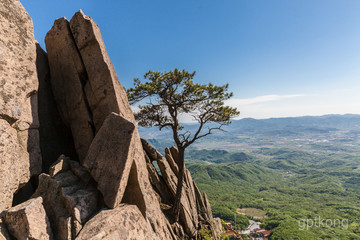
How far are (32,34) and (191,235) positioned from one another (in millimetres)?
18389

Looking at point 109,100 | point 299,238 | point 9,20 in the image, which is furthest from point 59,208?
point 299,238

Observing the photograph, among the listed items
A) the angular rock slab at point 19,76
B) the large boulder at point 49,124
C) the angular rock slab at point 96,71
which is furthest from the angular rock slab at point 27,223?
the angular rock slab at point 96,71

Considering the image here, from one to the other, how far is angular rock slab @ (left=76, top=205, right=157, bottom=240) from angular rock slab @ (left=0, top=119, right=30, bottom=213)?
3455 millimetres

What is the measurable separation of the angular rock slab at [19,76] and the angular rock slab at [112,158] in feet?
11.3

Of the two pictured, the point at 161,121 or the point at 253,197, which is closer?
the point at 161,121

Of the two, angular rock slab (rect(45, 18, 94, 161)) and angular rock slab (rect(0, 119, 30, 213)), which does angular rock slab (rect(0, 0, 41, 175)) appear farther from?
A: angular rock slab (rect(45, 18, 94, 161))

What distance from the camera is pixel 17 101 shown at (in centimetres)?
855

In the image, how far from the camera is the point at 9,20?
28.6 feet

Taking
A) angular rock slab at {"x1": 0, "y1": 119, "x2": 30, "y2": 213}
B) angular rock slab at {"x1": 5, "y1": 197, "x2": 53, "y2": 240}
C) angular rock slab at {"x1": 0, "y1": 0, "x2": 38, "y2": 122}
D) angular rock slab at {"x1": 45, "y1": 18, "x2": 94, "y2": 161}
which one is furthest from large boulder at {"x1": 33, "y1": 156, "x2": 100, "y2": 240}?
angular rock slab at {"x1": 0, "y1": 0, "x2": 38, "y2": 122}

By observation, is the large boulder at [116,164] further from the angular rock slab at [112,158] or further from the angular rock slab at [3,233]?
the angular rock slab at [3,233]

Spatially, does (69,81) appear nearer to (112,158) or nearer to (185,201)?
(112,158)

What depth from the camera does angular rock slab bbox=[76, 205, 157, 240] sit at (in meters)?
6.52

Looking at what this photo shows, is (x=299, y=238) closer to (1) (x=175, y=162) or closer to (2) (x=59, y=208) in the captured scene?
(1) (x=175, y=162)

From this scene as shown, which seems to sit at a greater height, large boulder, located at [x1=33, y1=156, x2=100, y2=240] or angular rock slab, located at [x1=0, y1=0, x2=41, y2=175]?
angular rock slab, located at [x1=0, y1=0, x2=41, y2=175]
